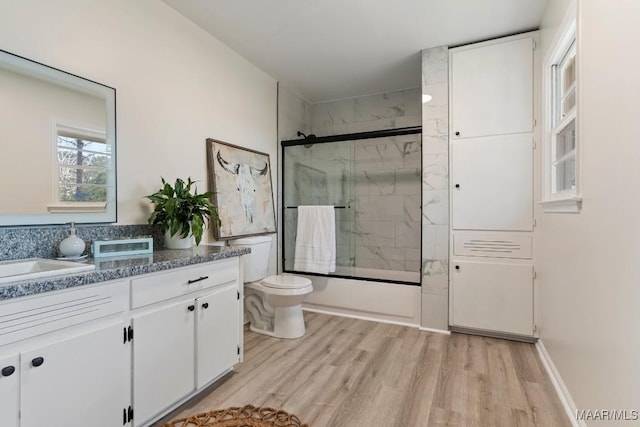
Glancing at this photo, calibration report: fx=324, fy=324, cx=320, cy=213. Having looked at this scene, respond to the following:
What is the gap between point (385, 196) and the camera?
3.85 meters

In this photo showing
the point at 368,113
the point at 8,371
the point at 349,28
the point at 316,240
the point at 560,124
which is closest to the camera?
the point at 8,371

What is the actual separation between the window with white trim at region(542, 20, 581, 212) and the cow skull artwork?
93.0 inches

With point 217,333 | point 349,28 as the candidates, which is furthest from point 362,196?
point 217,333

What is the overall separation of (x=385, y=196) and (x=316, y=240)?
1.05 metres

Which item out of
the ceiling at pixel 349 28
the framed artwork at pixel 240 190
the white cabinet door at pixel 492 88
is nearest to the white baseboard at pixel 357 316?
the framed artwork at pixel 240 190

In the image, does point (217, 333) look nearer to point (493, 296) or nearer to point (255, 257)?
point (255, 257)

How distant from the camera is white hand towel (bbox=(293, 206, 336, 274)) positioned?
3.37 m

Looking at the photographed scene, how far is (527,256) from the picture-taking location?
2615 millimetres

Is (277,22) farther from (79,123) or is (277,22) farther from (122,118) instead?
(79,123)

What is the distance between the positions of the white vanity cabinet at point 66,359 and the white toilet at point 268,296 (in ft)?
4.33

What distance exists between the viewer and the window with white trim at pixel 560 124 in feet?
6.49

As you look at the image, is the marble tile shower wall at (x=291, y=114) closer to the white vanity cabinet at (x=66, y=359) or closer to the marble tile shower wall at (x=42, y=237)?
the marble tile shower wall at (x=42, y=237)

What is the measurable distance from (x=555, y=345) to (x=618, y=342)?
100 cm

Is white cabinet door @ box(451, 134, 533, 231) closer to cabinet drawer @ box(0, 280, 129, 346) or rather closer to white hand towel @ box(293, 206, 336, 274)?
white hand towel @ box(293, 206, 336, 274)
